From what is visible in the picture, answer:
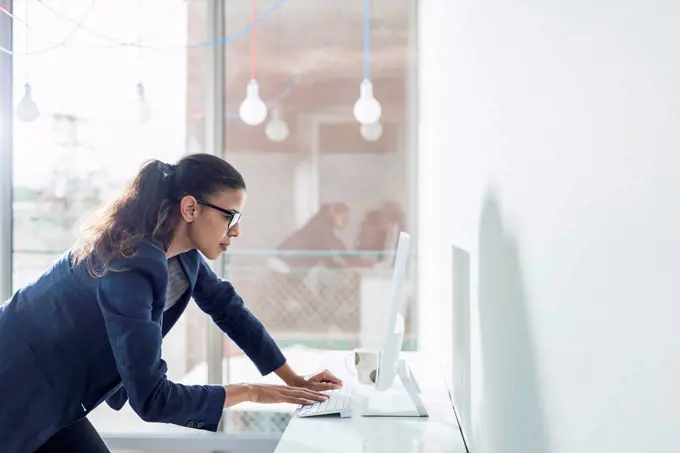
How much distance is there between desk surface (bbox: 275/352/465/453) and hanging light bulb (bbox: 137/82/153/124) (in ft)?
5.02

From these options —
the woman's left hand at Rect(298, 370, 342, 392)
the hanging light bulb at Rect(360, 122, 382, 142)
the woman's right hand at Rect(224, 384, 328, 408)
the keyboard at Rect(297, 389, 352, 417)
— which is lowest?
the keyboard at Rect(297, 389, 352, 417)

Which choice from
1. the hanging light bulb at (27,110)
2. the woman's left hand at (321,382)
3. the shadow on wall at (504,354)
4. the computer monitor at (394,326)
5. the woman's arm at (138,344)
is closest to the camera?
the shadow on wall at (504,354)

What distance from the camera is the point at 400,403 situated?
5.43 feet

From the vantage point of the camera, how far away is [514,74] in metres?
0.96

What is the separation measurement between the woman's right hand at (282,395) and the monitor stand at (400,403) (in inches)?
4.7

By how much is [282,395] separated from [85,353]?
0.41m

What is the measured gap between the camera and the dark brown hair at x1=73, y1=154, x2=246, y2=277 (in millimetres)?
1335

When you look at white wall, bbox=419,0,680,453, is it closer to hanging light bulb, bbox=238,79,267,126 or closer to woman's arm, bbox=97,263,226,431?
woman's arm, bbox=97,263,226,431

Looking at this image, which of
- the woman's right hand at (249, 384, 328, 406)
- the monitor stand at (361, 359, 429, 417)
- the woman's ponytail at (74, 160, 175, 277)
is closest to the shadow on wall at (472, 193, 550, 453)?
the monitor stand at (361, 359, 429, 417)

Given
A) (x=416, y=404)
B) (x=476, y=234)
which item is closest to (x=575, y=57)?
(x=476, y=234)

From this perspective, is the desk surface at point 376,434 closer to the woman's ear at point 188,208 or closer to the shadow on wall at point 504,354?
the shadow on wall at point 504,354

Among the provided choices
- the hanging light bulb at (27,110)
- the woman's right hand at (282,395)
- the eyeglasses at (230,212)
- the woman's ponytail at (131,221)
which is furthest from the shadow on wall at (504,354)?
the hanging light bulb at (27,110)

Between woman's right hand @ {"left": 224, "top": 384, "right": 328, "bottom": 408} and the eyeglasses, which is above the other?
the eyeglasses

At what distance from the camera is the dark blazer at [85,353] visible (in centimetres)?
126
